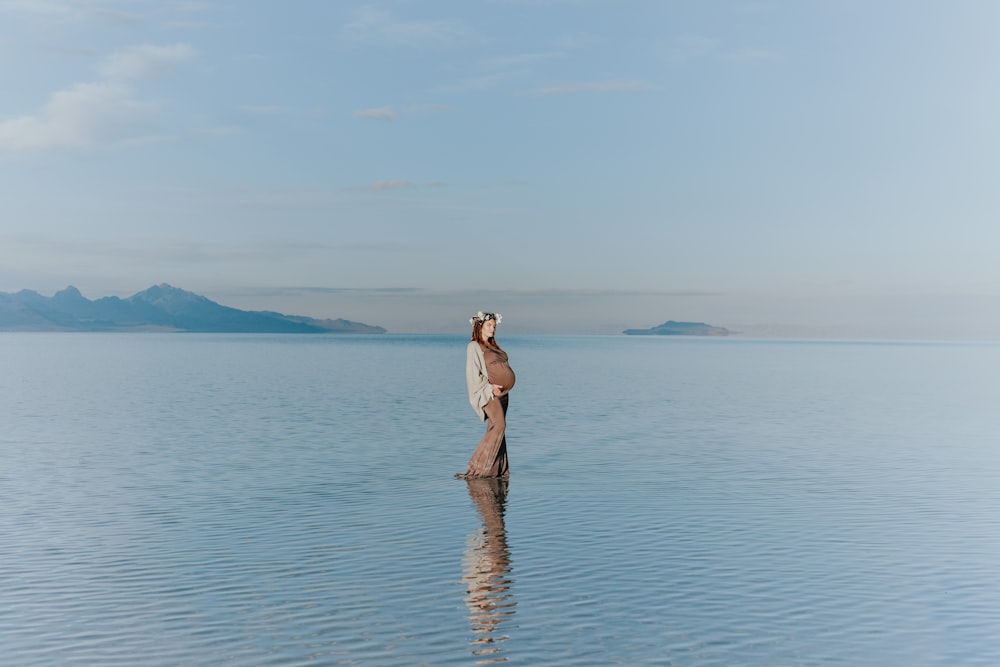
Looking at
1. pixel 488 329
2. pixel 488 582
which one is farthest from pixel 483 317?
pixel 488 582

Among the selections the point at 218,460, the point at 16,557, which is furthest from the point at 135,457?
the point at 16,557

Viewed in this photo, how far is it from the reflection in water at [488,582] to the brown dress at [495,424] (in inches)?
115

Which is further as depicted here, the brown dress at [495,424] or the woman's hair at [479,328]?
the brown dress at [495,424]

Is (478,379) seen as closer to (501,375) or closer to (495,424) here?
(501,375)

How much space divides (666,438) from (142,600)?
24.3m

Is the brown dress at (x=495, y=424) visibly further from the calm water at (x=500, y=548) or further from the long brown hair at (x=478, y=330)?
the calm water at (x=500, y=548)

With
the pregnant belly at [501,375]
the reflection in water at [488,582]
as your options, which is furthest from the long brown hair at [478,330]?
the reflection in water at [488,582]

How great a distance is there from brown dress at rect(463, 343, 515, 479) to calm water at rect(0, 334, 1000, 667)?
844 mm

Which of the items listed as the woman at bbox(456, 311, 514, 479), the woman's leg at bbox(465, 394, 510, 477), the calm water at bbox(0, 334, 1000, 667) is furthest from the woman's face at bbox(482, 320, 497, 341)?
the calm water at bbox(0, 334, 1000, 667)

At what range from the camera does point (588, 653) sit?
1057cm

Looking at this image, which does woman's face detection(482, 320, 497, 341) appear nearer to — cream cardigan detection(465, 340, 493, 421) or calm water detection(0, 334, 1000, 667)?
cream cardigan detection(465, 340, 493, 421)

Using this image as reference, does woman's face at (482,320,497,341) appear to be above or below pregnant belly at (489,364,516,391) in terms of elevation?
above

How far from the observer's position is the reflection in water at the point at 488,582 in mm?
10967

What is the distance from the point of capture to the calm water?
1104 cm
